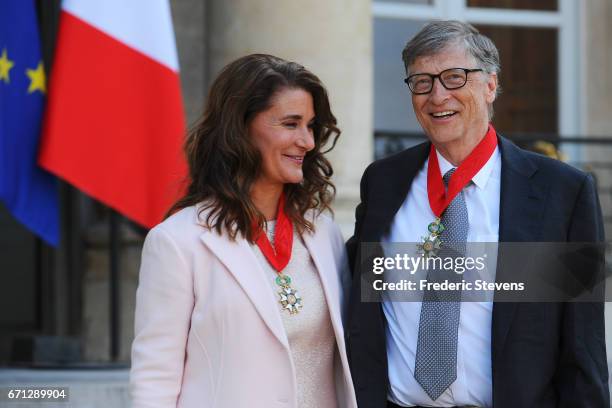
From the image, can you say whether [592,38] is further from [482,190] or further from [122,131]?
[482,190]

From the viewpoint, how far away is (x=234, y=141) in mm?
3332

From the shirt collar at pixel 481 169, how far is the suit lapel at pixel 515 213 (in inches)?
2.0

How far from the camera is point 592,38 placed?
8914 millimetres

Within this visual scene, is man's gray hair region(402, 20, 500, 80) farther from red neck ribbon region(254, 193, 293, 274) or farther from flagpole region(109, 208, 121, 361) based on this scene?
flagpole region(109, 208, 121, 361)

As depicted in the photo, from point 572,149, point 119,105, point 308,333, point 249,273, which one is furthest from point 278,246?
point 572,149

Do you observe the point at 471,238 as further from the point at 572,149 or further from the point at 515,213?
the point at 572,149

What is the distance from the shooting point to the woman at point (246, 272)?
10.6 ft

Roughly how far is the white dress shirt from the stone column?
3180mm

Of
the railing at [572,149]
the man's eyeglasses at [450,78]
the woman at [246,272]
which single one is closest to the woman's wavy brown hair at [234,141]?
the woman at [246,272]

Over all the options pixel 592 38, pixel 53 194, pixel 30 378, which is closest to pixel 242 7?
pixel 53 194

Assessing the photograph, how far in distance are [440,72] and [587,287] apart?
0.76 metres

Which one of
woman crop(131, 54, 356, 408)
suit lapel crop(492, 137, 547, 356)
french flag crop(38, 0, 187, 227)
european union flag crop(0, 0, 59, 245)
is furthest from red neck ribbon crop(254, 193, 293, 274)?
european union flag crop(0, 0, 59, 245)

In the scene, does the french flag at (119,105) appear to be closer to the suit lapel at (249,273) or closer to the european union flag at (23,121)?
the european union flag at (23,121)

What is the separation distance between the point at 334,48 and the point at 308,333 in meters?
3.60
